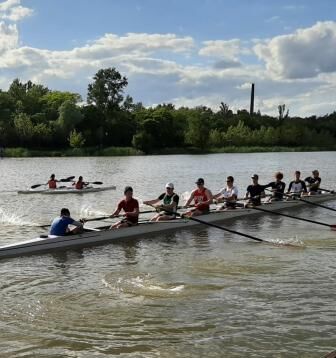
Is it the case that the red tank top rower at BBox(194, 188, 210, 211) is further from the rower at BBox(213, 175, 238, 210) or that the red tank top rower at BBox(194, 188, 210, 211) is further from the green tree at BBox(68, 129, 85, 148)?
the green tree at BBox(68, 129, 85, 148)

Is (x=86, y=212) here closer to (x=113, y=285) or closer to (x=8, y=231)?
(x=8, y=231)

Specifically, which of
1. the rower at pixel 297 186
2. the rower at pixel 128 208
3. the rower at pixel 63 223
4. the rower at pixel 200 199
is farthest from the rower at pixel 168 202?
the rower at pixel 297 186

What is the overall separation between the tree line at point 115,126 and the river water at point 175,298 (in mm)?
74063

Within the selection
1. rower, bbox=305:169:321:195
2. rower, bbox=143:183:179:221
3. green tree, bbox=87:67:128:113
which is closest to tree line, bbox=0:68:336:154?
green tree, bbox=87:67:128:113

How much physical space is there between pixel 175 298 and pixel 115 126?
287ft

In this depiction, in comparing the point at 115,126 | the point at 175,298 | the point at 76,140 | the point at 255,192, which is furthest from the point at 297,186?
the point at 115,126

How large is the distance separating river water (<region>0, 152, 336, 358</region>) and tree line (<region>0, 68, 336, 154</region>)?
243 ft

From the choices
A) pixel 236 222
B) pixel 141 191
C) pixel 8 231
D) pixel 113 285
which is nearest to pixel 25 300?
pixel 113 285

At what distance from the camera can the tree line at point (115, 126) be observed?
89.6 metres

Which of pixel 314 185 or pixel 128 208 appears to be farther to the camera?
pixel 314 185

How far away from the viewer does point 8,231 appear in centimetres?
1689

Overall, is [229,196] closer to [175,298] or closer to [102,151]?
[175,298]

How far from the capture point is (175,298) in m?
9.48

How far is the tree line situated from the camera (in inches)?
3529
